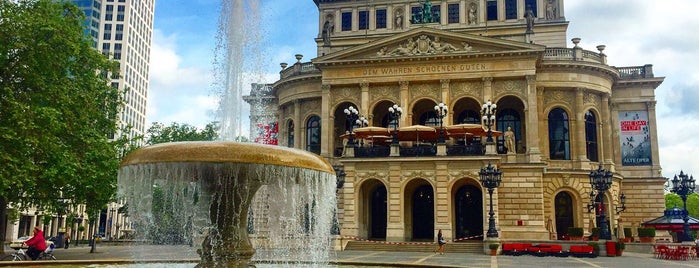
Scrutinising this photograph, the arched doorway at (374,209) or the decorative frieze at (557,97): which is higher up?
the decorative frieze at (557,97)

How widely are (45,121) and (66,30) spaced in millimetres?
4340

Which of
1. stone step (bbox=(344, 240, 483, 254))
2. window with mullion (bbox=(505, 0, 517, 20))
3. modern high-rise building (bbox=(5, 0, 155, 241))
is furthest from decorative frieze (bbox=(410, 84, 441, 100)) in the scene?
modern high-rise building (bbox=(5, 0, 155, 241))

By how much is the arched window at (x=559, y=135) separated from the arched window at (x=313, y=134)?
56.2 ft

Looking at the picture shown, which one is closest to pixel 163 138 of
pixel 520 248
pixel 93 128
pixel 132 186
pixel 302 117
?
pixel 302 117

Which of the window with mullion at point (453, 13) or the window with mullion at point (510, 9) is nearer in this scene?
the window with mullion at point (510, 9)

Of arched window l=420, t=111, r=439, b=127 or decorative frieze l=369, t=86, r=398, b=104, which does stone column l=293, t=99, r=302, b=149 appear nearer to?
decorative frieze l=369, t=86, r=398, b=104

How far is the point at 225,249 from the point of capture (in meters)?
11.1

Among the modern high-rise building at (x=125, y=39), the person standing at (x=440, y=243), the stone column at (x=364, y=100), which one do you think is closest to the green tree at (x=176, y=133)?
the stone column at (x=364, y=100)

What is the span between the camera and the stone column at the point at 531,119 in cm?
3859

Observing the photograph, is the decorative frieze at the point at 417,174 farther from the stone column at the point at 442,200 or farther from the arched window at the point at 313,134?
the arched window at the point at 313,134

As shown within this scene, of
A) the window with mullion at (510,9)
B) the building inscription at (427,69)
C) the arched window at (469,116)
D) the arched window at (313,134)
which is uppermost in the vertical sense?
the window with mullion at (510,9)

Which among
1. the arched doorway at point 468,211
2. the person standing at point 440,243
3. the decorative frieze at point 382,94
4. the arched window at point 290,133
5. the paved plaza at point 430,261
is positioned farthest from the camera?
the arched window at point 290,133

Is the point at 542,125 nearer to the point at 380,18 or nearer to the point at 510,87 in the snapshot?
the point at 510,87

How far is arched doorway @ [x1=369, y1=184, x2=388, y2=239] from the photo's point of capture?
39344 millimetres
